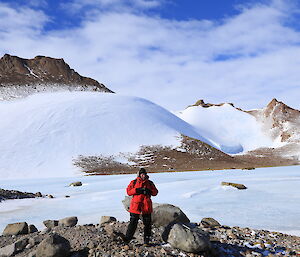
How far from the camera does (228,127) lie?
142125 millimetres

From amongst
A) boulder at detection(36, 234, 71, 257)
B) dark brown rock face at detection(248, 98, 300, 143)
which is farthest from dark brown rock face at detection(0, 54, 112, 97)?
boulder at detection(36, 234, 71, 257)

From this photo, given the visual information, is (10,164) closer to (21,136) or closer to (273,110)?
(21,136)

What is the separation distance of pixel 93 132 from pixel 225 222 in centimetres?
6861

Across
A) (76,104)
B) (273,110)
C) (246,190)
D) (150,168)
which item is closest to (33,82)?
(76,104)

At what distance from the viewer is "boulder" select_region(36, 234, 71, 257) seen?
23.1 ft

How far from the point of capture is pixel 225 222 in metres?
13.2

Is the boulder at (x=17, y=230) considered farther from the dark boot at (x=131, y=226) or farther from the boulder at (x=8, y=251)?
the dark boot at (x=131, y=226)

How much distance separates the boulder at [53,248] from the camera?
7.03 m

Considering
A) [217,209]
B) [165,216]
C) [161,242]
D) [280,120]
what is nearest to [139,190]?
[161,242]

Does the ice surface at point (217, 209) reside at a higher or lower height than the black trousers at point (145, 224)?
lower

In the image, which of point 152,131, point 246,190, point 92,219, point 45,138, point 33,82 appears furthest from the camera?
point 33,82

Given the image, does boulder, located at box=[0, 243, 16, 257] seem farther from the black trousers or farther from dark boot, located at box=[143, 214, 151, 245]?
dark boot, located at box=[143, 214, 151, 245]

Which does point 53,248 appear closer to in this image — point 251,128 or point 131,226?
point 131,226

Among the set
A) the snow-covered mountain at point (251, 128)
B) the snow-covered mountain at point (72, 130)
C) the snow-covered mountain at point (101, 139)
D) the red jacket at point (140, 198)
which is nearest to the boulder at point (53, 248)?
the red jacket at point (140, 198)
